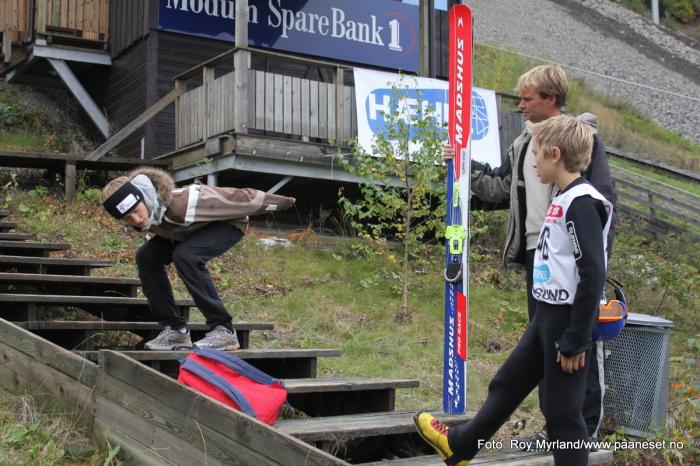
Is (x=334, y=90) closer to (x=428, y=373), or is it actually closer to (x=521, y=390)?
(x=428, y=373)

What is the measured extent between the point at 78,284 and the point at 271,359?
1.63 metres

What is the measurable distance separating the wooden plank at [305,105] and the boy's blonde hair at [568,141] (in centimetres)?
744

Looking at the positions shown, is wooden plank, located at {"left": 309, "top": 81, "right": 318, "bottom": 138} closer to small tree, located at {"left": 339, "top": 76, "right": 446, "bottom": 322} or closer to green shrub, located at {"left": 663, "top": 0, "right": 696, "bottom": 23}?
small tree, located at {"left": 339, "top": 76, "right": 446, "bottom": 322}

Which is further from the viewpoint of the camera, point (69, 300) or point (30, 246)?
point (30, 246)

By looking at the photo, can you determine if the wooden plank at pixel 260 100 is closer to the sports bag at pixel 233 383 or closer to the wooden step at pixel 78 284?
the wooden step at pixel 78 284

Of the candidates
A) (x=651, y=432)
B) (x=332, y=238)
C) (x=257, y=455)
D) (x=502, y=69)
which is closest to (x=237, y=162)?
(x=332, y=238)

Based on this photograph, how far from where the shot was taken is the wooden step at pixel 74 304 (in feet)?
17.5

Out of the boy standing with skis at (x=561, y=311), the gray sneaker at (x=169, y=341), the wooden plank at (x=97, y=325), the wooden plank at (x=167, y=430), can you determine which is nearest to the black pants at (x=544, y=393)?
the boy standing with skis at (x=561, y=311)

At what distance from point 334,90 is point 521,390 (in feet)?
26.7

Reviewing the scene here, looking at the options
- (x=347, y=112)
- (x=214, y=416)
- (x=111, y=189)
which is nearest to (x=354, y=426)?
(x=214, y=416)

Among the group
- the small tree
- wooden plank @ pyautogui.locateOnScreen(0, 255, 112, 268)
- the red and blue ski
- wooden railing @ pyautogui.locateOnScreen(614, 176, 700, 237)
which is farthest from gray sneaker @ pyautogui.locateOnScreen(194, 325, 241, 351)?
wooden railing @ pyautogui.locateOnScreen(614, 176, 700, 237)

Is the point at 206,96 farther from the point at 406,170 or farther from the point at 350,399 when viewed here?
the point at 350,399

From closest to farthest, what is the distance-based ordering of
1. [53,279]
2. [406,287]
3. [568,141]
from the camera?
[568,141], [53,279], [406,287]

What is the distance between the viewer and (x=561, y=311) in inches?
135
